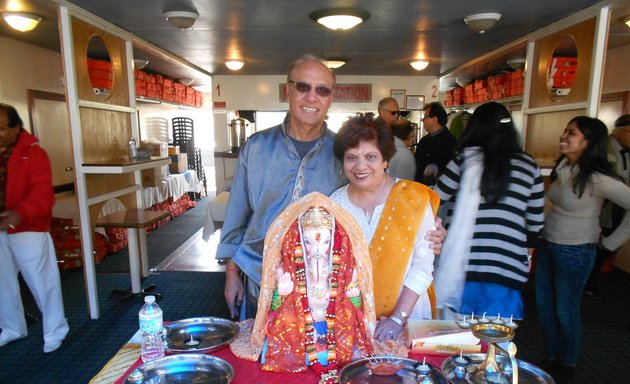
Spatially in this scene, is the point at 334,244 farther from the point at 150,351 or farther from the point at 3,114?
the point at 3,114

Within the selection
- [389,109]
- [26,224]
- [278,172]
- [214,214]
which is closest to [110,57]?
[214,214]

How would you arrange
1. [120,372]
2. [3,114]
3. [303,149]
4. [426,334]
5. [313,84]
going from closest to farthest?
[120,372] → [426,334] → [313,84] → [303,149] → [3,114]

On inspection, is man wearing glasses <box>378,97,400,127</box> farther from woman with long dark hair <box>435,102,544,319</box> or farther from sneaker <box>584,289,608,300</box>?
sneaker <box>584,289,608,300</box>

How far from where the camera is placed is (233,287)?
180 centimetres

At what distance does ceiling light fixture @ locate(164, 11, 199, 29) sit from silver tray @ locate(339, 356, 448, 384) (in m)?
3.31

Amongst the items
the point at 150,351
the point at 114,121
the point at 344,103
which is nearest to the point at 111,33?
the point at 114,121

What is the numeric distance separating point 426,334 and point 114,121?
3.69 m

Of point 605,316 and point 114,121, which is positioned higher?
point 114,121

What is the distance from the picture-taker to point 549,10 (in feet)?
11.5

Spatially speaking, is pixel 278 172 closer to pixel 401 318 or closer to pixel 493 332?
pixel 401 318

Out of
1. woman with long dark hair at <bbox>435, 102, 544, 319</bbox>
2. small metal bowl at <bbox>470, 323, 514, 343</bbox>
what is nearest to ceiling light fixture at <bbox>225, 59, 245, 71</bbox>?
woman with long dark hair at <bbox>435, 102, 544, 319</bbox>

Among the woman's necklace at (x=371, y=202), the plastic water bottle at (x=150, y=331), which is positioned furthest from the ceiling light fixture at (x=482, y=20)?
the plastic water bottle at (x=150, y=331)

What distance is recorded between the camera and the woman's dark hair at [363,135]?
1.62 meters

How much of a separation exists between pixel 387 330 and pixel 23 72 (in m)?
5.30
